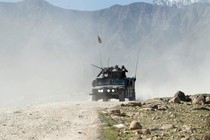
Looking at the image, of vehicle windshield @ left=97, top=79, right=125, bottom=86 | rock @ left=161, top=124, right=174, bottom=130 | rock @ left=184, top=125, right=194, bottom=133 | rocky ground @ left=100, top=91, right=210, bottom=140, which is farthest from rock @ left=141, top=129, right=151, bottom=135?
vehicle windshield @ left=97, top=79, right=125, bottom=86

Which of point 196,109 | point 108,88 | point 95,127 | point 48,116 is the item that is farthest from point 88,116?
point 108,88

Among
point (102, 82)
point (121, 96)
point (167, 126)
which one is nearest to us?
point (167, 126)

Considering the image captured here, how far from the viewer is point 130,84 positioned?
154 ft

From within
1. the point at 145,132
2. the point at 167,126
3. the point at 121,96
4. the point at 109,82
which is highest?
the point at 109,82

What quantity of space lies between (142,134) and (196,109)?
1040 centimetres

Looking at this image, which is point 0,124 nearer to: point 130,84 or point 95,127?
point 95,127

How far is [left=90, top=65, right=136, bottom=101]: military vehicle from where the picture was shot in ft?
145

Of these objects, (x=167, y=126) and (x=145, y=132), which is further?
(x=167, y=126)

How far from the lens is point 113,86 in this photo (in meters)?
44.7

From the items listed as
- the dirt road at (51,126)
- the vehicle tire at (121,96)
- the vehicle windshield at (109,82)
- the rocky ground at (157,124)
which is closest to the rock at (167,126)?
the rocky ground at (157,124)

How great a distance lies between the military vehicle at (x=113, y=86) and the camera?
145 feet

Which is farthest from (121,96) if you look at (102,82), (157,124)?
(157,124)

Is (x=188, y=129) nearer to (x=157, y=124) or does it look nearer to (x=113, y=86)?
(x=157, y=124)

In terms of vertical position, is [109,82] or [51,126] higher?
[109,82]
